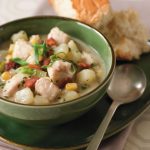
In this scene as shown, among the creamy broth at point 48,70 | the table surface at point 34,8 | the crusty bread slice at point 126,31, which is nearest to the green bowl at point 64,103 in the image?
the creamy broth at point 48,70

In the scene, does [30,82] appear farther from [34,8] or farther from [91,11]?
[34,8]

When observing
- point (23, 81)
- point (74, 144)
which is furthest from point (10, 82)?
point (74, 144)

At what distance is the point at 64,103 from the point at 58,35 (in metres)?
0.45

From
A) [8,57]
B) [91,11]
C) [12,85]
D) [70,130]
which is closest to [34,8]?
[91,11]

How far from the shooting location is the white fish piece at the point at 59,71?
4.51 feet

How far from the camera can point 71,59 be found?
4.99 feet

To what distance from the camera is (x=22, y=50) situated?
1521 millimetres

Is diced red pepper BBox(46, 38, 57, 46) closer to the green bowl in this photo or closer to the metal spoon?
the green bowl

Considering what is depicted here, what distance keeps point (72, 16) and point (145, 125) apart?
0.64 meters

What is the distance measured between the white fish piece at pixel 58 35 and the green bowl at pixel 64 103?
0.07 meters

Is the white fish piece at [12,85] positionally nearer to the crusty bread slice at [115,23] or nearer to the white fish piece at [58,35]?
the white fish piece at [58,35]

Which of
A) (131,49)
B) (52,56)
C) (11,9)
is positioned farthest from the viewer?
(11,9)

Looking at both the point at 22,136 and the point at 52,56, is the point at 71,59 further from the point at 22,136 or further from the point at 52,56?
the point at 22,136

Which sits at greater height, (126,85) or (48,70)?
(48,70)
